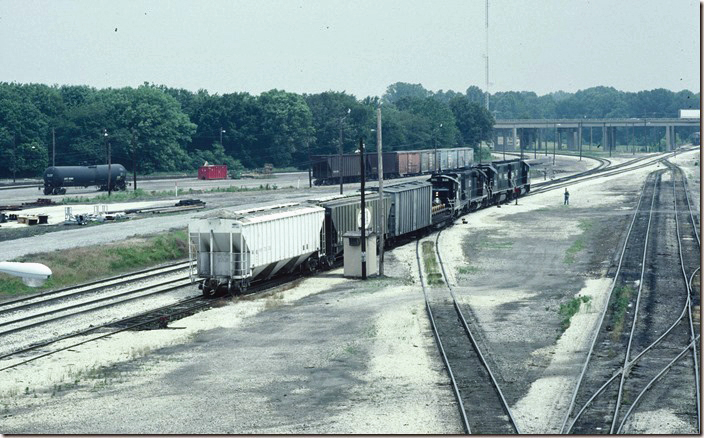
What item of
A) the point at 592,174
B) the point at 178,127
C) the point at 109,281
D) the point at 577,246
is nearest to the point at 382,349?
the point at 109,281

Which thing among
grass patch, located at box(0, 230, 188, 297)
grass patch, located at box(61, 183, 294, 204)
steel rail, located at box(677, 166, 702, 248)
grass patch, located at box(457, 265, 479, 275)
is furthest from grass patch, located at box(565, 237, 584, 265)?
grass patch, located at box(61, 183, 294, 204)

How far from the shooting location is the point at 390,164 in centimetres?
12719

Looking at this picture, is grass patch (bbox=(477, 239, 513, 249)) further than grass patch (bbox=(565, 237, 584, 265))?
Yes

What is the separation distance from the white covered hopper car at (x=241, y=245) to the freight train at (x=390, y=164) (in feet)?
206

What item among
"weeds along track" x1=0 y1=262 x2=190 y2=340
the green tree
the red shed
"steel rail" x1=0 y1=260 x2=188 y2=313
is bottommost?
"weeds along track" x1=0 y1=262 x2=190 y2=340

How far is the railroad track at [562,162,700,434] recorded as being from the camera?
24.3m

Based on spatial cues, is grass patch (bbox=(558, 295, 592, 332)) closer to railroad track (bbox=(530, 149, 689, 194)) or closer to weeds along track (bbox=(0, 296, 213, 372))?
weeds along track (bbox=(0, 296, 213, 372))

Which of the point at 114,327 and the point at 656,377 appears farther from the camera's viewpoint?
the point at 114,327

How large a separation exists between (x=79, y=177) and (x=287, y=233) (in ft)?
216

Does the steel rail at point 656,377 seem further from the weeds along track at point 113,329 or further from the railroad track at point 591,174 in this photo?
the railroad track at point 591,174

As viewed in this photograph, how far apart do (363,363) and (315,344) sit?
3307mm

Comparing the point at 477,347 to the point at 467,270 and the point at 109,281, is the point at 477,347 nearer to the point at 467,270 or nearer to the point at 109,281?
the point at 467,270

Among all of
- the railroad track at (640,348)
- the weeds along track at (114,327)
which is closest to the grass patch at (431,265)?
the weeds along track at (114,327)

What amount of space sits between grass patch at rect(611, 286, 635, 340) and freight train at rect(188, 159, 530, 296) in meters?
12.3
